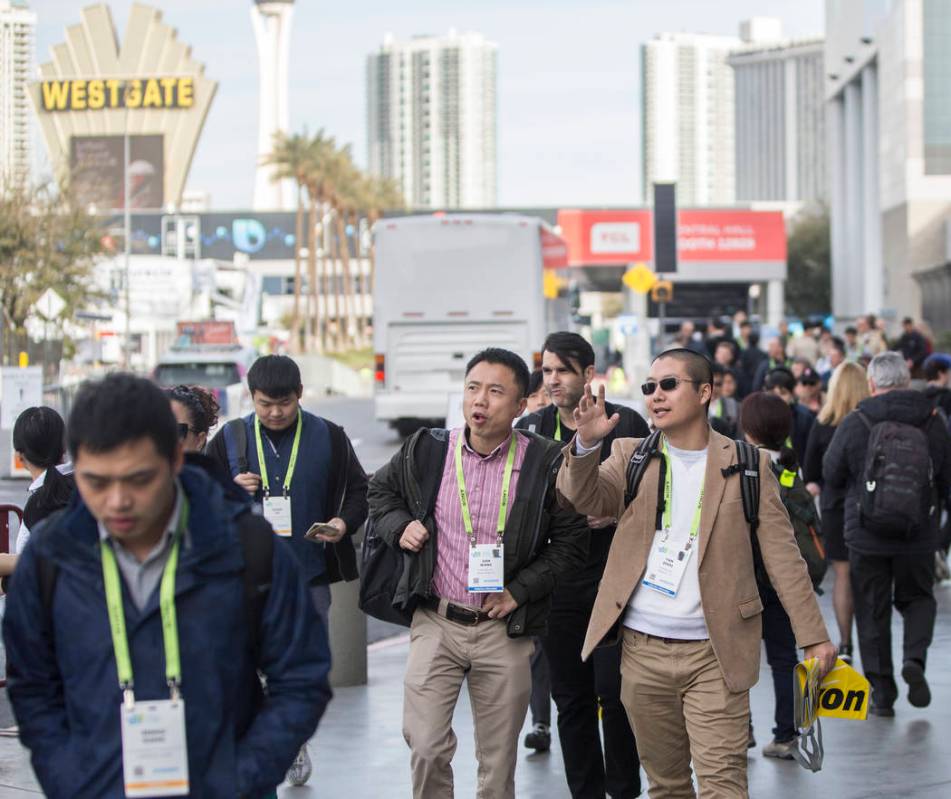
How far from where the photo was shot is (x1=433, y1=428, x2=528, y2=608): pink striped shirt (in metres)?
5.41

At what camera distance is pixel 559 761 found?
7.71 meters

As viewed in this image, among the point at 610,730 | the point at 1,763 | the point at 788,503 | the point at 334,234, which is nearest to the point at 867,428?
the point at 788,503

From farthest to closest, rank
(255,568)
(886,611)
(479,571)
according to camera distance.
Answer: (886,611), (479,571), (255,568)

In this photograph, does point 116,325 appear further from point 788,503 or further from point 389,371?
point 788,503

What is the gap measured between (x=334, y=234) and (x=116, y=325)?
2059 inches

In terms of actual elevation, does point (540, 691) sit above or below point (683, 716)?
below

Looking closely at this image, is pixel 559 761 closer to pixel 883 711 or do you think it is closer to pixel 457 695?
pixel 883 711

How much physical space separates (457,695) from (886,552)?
12.2 feet

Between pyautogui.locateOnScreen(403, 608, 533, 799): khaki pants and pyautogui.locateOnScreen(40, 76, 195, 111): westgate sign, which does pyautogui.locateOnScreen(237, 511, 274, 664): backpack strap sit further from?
pyautogui.locateOnScreen(40, 76, 195, 111): westgate sign

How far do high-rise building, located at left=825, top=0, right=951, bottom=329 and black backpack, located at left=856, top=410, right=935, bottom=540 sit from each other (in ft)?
159

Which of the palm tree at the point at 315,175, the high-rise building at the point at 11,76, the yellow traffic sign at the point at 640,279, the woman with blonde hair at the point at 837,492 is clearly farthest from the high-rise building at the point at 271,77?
the woman with blonde hair at the point at 837,492

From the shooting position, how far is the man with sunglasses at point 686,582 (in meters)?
5.18

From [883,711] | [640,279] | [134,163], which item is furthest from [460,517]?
[134,163]

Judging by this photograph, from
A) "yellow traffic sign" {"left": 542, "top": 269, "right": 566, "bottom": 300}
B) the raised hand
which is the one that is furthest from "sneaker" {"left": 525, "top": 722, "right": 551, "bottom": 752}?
"yellow traffic sign" {"left": 542, "top": 269, "right": 566, "bottom": 300}
